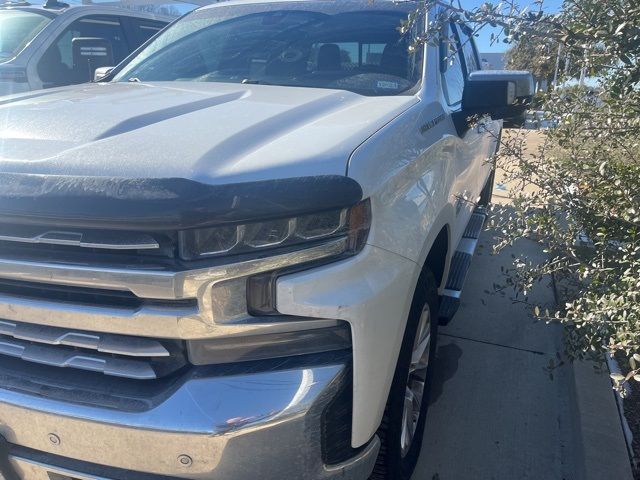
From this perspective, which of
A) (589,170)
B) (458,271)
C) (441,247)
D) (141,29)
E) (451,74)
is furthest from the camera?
(141,29)

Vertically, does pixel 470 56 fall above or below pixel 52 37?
below

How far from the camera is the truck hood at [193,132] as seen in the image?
1.62 meters

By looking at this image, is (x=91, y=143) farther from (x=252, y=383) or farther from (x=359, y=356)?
(x=359, y=356)

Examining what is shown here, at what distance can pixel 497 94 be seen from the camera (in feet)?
9.05

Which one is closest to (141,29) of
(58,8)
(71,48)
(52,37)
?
(58,8)

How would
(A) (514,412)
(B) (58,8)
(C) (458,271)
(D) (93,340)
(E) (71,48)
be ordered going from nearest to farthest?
(D) (93,340), (A) (514,412), (C) (458,271), (E) (71,48), (B) (58,8)

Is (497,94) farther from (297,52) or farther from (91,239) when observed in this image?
(91,239)

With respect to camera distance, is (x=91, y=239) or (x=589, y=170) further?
(x=589, y=170)

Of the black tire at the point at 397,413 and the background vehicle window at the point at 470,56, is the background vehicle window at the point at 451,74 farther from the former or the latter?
the black tire at the point at 397,413

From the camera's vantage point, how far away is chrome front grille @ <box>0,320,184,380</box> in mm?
1620

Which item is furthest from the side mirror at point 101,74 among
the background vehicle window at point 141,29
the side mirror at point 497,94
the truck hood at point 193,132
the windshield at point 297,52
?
the background vehicle window at point 141,29

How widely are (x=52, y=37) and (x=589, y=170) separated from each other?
5908mm

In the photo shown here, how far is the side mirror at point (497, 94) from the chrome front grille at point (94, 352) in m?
1.98

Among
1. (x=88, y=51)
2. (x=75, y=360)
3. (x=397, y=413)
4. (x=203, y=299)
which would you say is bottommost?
(x=397, y=413)
